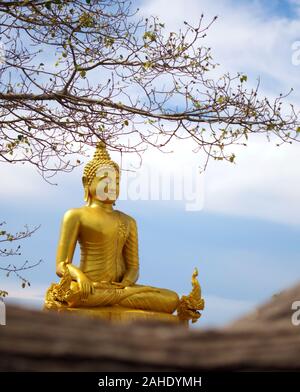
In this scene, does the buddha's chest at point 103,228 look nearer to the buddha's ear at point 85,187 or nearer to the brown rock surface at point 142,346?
the buddha's ear at point 85,187

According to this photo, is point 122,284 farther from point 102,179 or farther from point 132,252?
point 102,179

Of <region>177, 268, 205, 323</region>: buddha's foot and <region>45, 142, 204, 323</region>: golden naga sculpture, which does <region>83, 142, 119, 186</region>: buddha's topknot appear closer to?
<region>45, 142, 204, 323</region>: golden naga sculpture

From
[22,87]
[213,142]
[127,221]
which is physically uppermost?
[22,87]

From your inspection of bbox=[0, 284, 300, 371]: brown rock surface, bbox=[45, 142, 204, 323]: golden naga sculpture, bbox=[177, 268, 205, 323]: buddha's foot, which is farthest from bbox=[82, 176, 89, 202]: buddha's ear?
bbox=[0, 284, 300, 371]: brown rock surface

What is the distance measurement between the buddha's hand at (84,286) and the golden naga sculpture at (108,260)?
0.01 meters

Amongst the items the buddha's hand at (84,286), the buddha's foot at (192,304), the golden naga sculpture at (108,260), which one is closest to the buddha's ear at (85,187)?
the golden naga sculpture at (108,260)

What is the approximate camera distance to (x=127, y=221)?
801cm

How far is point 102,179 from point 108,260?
882 millimetres

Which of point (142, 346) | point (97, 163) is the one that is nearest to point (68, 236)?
point (97, 163)

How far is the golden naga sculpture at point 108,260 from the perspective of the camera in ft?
24.3

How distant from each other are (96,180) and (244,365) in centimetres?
629

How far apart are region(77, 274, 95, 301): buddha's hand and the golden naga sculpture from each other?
0.03 feet
